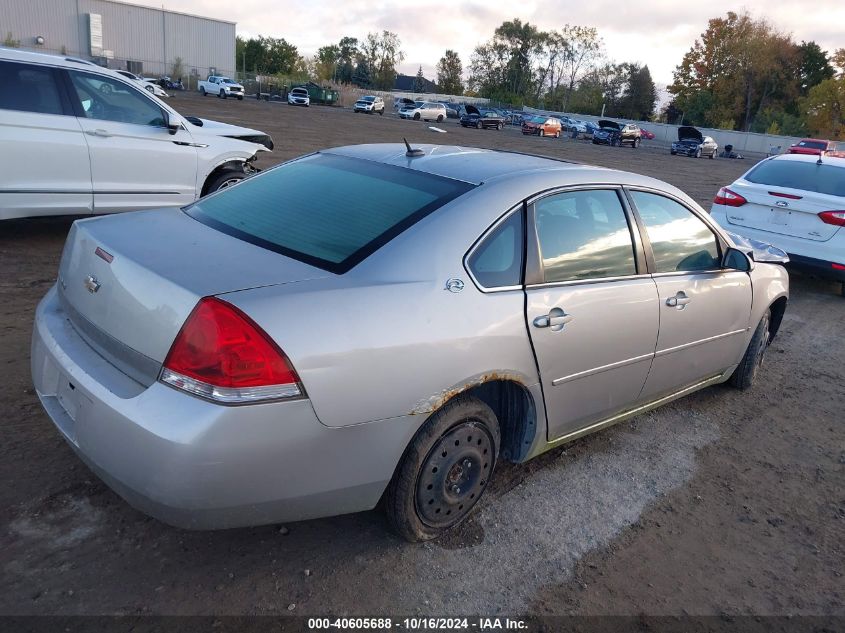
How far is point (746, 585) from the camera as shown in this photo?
114 inches

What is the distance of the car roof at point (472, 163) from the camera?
127 inches

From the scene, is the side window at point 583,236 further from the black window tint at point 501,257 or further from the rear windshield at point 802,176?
the rear windshield at point 802,176

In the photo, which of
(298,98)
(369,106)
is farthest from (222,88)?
(369,106)

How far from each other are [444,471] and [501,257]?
94cm

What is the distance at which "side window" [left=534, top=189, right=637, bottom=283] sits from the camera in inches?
124

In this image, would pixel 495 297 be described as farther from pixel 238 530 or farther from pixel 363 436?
pixel 238 530

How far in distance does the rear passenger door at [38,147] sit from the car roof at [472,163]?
3.76 meters

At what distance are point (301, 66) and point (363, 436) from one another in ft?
343

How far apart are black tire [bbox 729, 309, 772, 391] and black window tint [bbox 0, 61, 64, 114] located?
6.22 m

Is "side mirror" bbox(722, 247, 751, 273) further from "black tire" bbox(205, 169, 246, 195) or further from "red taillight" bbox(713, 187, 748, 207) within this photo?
"black tire" bbox(205, 169, 246, 195)

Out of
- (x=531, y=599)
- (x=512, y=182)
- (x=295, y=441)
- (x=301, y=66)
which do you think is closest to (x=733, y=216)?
(x=512, y=182)

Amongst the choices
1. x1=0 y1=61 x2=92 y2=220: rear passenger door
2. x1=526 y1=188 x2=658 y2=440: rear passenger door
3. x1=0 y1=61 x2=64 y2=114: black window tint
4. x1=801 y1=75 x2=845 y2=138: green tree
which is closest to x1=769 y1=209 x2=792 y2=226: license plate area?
x1=526 y1=188 x2=658 y2=440: rear passenger door

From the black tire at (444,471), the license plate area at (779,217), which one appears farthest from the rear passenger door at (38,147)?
the license plate area at (779,217)

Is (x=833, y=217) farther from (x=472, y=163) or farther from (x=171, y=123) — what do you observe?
(x=171, y=123)
